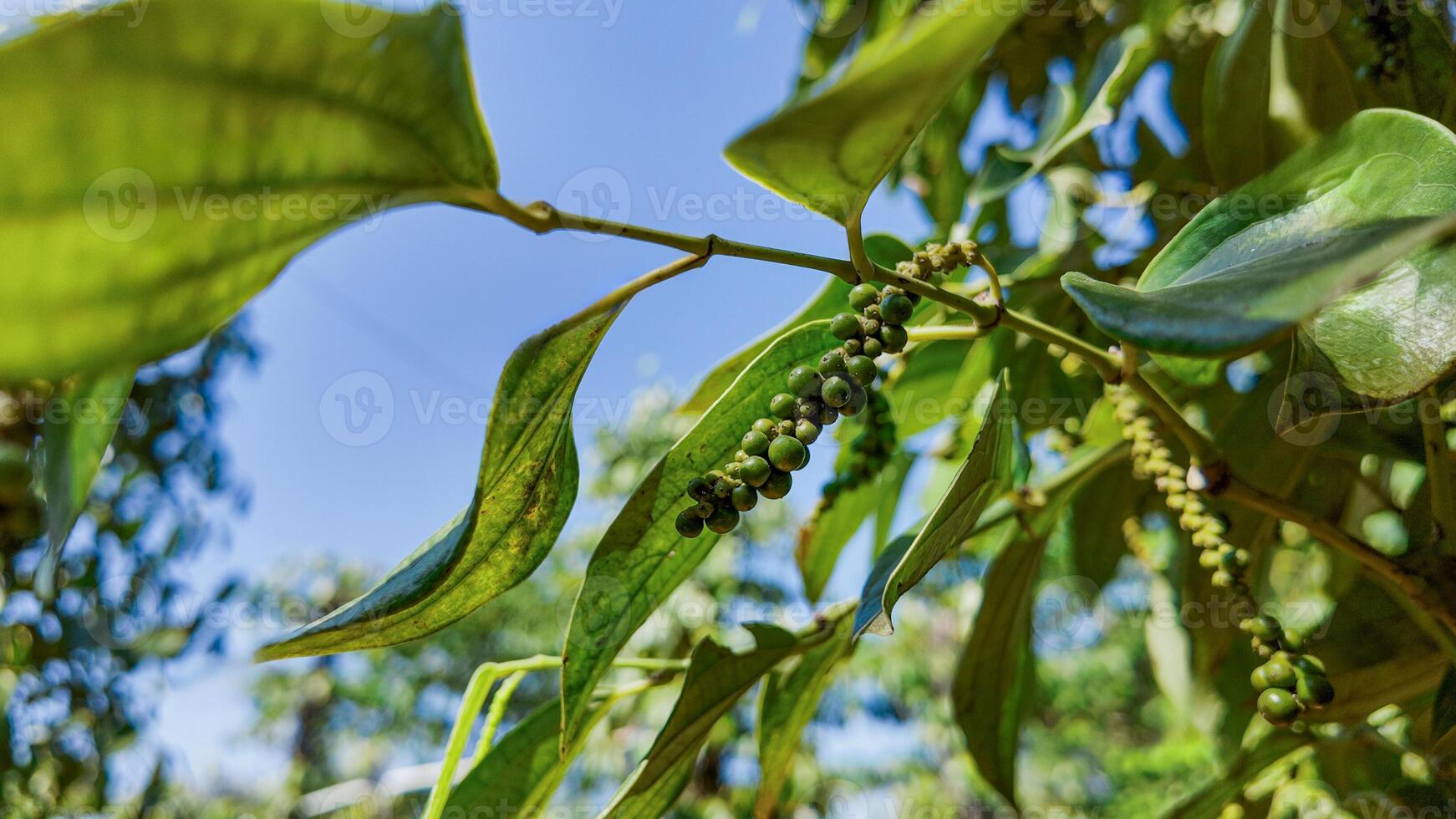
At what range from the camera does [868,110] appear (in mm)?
328

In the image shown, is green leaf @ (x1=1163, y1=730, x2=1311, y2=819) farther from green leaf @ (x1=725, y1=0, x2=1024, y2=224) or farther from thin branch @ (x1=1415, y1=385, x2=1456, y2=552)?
green leaf @ (x1=725, y1=0, x2=1024, y2=224)

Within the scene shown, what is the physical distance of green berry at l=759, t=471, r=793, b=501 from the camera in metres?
0.41

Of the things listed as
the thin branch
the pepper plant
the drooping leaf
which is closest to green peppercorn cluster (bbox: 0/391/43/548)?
the pepper plant

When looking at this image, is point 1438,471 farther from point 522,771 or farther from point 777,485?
point 522,771

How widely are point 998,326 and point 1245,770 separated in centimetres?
45

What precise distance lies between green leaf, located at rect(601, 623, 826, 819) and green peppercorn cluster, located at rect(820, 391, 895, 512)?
12 centimetres

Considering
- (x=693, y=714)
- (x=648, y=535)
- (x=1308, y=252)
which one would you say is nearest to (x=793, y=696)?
(x=693, y=714)

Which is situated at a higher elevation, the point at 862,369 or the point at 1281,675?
the point at 862,369

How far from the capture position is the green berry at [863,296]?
450mm

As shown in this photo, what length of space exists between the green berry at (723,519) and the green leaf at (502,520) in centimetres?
10

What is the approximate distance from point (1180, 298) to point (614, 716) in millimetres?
2020

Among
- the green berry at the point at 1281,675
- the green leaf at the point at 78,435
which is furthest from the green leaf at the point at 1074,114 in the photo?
the green leaf at the point at 78,435

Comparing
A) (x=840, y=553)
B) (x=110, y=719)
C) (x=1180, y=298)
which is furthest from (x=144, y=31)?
(x=110, y=719)

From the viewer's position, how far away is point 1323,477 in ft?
2.59
